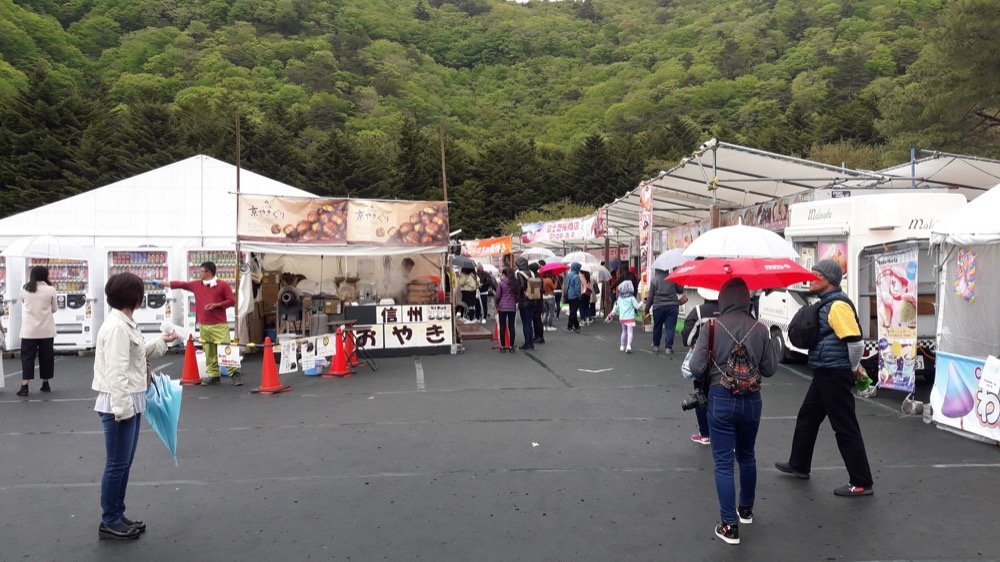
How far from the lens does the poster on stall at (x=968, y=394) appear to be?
651 centimetres

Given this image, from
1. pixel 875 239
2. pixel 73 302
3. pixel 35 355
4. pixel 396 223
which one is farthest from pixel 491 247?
pixel 35 355

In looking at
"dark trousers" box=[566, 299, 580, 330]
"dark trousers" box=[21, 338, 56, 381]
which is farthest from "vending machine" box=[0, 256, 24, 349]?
"dark trousers" box=[566, 299, 580, 330]

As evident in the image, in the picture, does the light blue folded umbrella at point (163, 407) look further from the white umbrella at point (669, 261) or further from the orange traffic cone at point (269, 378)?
the white umbrella at point (669, 261)

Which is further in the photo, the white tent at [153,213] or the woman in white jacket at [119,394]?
the white tent at [153,213]

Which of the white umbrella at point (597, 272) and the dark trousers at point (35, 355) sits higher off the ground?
the white umbrella at point (597, 272)

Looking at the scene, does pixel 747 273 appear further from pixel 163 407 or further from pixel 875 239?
pixel 875 239

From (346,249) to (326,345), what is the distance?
2615 mm

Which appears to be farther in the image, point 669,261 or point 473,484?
point 669,261

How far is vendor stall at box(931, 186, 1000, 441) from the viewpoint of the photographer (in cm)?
660

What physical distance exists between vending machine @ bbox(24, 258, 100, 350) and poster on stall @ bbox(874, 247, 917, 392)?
1451 centimetres

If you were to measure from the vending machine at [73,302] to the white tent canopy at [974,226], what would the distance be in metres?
15.1

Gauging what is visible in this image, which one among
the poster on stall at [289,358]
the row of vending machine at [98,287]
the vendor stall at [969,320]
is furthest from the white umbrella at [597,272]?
the vendor stall at [969,320]

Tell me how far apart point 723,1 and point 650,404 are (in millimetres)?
83367

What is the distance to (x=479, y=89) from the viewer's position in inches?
2906
